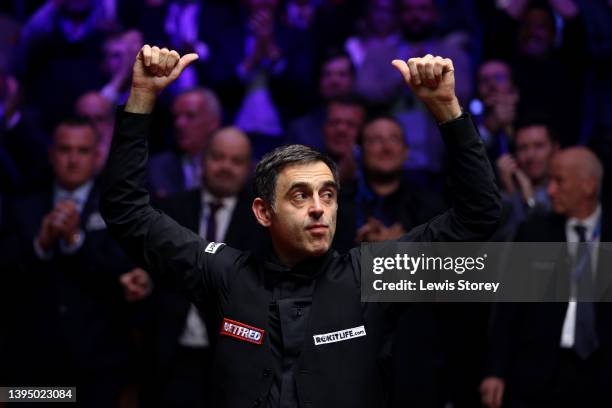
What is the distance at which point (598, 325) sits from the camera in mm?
4836

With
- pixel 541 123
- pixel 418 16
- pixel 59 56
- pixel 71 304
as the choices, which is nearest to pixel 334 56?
pixel 418 16

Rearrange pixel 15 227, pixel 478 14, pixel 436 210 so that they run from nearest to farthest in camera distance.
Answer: pixel 436 210 → pixel 15 227 → pixel 478 14

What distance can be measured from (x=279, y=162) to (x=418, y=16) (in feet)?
12.4

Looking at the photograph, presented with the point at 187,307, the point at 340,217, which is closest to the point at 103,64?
the point at 187,307

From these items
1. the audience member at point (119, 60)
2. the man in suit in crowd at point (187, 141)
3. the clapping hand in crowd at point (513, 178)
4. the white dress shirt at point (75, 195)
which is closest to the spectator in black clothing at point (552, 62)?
the clapping hand in crowd at point (513, 178)

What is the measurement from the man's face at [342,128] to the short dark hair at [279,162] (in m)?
3.01

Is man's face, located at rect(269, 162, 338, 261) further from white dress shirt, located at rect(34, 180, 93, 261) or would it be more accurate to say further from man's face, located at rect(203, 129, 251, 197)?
white dress shirt, located at rect(34, 180, 93, 261)

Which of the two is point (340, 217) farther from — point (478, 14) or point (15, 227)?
point (478, 14)

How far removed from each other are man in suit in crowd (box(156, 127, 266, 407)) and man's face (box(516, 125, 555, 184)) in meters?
1.79

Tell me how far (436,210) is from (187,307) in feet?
4.87

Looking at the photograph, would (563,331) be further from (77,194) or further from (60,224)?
(77,194)

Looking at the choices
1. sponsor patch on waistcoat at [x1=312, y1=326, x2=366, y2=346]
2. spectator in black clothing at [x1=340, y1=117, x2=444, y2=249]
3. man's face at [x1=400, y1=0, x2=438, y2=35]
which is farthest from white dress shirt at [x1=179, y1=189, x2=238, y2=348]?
sponsor patch on waistcoat at [x1=312, y1=326, x2=366, y2=346]

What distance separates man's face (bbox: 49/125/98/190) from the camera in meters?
5.70

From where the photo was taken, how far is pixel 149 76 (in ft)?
10.2
